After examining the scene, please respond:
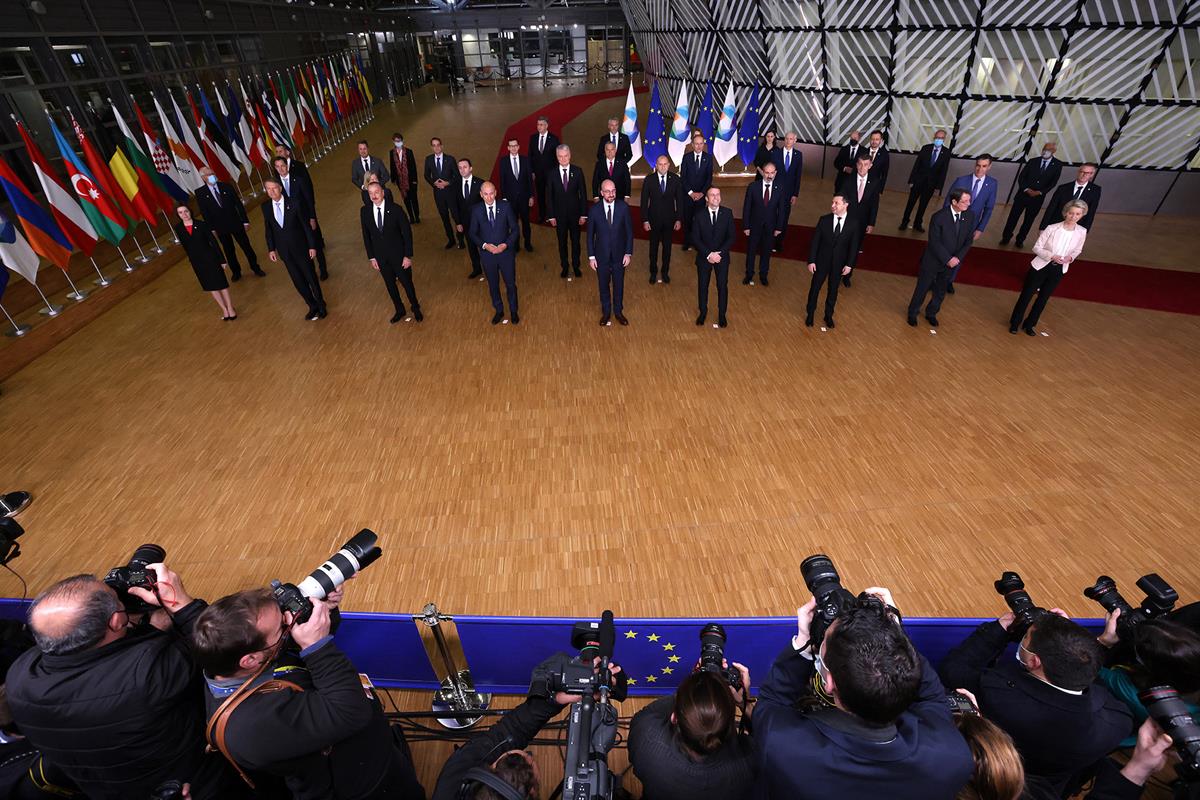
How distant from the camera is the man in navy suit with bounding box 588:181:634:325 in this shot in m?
6.02

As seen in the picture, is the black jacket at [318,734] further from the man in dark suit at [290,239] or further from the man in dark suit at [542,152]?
the man in dark suit at [542,152]

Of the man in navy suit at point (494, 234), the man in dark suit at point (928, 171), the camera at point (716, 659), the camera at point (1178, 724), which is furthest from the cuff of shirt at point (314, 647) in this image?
the man in dark suit at point (928, 171)

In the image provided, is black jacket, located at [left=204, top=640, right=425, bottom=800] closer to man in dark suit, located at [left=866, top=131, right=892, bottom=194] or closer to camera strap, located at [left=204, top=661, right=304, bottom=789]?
camera strap, located at [left=204, top=661, right=304, bottom=789]

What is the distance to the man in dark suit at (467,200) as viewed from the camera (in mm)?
6934

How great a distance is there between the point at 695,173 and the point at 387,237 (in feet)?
13.5

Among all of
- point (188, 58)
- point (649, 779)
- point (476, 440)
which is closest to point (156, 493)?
point (476, 440)

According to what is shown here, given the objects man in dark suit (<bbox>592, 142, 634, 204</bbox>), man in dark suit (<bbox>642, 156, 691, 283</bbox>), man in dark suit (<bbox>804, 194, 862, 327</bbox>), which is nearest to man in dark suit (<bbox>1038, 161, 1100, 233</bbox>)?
man in dark suit (<bbox>804, 194, 862, 327</bbox>)

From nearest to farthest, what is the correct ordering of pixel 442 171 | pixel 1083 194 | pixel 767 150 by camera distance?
pixel 1083 194, pixel 442 171, pixel 767 150

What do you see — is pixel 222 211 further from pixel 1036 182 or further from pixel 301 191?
pixel 1036 182

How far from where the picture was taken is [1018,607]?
86.9 inches

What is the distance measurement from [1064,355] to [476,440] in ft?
20.4

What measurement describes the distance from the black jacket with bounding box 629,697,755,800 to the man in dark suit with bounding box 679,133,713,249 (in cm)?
639

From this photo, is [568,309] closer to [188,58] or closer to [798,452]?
[798,452]

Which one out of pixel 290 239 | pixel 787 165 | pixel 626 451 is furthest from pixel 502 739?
pixel 787 165
